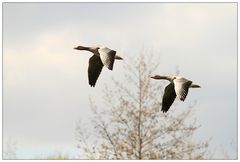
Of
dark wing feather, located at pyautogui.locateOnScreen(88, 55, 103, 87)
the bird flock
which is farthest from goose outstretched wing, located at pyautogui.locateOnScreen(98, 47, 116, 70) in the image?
dark wing feather, located at pyautogui.locateOnScreen(88, 55, 103, 87)

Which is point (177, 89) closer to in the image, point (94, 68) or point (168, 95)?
point (168, 95)

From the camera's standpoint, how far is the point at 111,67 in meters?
16.4

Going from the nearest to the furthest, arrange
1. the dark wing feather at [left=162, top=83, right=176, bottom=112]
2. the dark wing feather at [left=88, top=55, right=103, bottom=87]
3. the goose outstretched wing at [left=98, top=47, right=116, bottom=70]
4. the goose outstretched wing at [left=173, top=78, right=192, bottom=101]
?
the goose outstretched wing at [left=98, top=47, right=116, bottom=70], the goose outstretched wing at [left=173, top=78, right=192, bottom=101], the dark wing feather at [left=162, top=83, right=176, bottom=112], the dark wing feather at [left=88, top=55, right=103, bottom=87]

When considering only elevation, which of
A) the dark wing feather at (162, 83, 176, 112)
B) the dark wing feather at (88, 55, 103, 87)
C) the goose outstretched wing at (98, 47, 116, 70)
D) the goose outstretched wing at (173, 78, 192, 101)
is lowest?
the dark wing feather at (162, 83, 176, 112)

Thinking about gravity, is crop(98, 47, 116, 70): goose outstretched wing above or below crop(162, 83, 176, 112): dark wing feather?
above

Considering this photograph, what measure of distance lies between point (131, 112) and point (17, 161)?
10.5 ft

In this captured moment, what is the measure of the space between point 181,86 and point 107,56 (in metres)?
1.54

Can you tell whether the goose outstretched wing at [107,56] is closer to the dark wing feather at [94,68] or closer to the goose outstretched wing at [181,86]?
the dark wing feather at [94,68]

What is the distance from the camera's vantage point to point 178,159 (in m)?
21.2

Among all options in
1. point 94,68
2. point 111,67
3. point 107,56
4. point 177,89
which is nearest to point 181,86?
point 177,89

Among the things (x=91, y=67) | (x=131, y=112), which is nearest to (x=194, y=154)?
(x=131, y=112)

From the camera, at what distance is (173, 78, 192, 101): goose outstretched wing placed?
1703 cm

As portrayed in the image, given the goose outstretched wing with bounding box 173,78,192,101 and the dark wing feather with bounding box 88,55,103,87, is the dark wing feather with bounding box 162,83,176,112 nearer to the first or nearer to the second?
the goose outstretched wing with bounding box 173,78,192,101

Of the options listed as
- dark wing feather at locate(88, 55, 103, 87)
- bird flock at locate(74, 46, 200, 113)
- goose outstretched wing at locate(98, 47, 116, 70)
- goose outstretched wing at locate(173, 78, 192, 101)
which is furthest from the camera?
dark wing feather at locate(88, 55, 103, 87)
